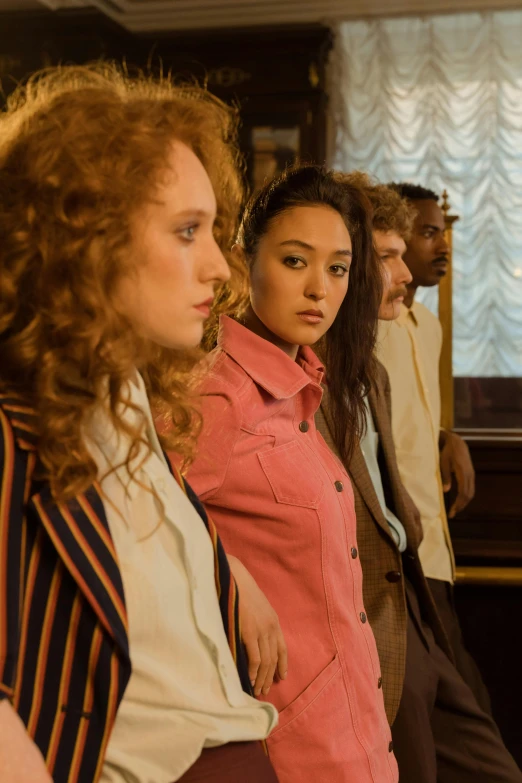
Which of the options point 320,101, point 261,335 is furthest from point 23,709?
point 320,101

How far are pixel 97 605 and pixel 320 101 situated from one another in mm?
5255

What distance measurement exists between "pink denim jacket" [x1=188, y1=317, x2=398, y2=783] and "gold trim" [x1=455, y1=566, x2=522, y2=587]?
6.83ft

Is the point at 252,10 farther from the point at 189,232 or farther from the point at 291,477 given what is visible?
the point at 189,232

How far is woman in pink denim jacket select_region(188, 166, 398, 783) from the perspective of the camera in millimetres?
1282

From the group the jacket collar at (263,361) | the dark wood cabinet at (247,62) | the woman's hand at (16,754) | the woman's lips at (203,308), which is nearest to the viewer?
the woman's hand at (16,754)

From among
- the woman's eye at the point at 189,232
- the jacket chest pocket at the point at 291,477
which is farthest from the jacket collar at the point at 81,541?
the jacket chest pocket at the point at 291,477

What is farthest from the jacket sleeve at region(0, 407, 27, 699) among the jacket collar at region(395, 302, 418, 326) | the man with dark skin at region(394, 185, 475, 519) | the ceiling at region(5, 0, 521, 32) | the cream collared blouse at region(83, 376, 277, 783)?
the ceiling at region(5, 0, 521, 32)

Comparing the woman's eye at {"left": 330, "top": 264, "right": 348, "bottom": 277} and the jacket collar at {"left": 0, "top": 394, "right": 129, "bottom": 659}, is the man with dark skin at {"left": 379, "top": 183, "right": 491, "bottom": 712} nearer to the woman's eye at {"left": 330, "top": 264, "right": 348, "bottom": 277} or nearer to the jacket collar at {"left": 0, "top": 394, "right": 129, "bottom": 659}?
the woman's eye at {"left": 330, "top": 264, "right": 348, "bottom": 277}

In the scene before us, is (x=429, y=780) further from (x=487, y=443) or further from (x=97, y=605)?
(x=487, y=443)

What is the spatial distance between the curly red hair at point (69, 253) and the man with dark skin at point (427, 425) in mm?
1290

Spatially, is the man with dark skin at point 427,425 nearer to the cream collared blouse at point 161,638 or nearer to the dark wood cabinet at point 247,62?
the cream collared blouse at point 161,638

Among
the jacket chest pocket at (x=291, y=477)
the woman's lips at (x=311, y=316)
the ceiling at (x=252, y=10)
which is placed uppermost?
the ceiling at (x=252, y=10)

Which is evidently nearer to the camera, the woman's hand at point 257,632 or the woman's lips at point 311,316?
the woman's hand at point 257,632

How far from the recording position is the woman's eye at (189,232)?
95 cm
